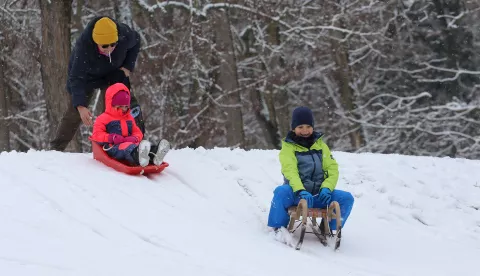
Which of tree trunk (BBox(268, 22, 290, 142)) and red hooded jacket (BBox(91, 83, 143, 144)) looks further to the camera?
tree trunk (BBox(268, 22, 290, 142))

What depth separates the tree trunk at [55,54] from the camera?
11383 millimetres

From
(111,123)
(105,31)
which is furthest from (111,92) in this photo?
(105,31)

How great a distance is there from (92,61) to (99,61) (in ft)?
0.27

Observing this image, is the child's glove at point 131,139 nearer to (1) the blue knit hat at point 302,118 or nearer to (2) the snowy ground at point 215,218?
(2) the snowy ground at point 215,218

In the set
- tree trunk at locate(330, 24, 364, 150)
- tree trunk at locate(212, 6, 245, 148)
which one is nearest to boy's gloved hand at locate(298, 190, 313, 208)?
tree trunk at locate(212, 6, 245, 148)

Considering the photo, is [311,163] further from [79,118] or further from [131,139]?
[79,118]

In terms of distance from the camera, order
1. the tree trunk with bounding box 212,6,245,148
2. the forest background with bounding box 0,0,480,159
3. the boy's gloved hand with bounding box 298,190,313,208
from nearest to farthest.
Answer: the boy's gloved hand with bounding box 298,190,313,208 < the tree trunk with bounding box 212,6,245,148 < the forest background with bounding box 0,0,480,159

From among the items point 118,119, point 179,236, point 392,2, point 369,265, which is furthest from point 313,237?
point 392,2

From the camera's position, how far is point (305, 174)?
649 centimetres

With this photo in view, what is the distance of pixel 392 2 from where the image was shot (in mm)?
19938

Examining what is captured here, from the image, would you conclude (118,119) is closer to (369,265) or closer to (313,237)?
(313,237)

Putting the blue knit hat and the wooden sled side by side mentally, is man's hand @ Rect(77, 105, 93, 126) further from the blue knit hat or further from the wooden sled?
the wooden sled

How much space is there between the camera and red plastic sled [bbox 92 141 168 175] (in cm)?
736

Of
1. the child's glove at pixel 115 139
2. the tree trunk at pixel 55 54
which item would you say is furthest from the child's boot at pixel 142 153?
the tree trunk at pixel 55 54
